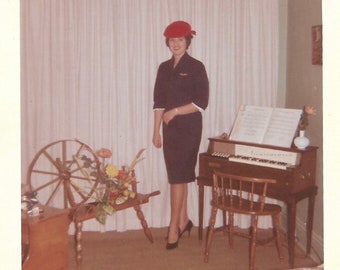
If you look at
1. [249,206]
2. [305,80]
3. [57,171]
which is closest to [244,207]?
[249,206]

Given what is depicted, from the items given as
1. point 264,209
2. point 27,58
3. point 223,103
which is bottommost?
point 264,209

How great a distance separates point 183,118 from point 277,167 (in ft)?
2.89

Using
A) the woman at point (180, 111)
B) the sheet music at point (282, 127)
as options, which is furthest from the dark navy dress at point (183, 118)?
the sheet music at point (282, 127)

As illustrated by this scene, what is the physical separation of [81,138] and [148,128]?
→ 0.60m

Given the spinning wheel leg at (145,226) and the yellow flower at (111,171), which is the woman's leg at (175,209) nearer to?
the spinning wheel leg at (145,226)

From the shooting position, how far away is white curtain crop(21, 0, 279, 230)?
4465mm

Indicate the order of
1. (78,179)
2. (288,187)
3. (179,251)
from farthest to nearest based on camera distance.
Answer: (78,179), (179,251), (288,187)

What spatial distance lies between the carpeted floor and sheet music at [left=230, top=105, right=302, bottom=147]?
35.3 inches

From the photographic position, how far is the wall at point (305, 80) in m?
4.00

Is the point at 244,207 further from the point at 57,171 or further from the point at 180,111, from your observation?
the point at 57,171

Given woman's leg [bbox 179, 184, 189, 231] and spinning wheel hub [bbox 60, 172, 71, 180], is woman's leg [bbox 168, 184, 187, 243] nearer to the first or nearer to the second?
woman's leg [bbox 179, 184, 189, 231]

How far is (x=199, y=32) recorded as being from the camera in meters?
4.63

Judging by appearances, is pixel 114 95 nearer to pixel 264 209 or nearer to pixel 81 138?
pixel 81 138
